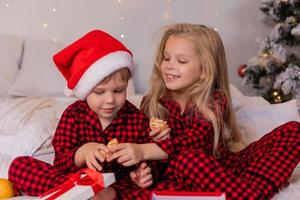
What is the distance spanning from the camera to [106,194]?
1224 mm

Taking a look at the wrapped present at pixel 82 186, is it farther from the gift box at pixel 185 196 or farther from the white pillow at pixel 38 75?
the white pillow at pixel 38 75

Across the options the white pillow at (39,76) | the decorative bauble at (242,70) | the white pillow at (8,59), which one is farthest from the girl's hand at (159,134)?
the decorative bauble at (242,70)

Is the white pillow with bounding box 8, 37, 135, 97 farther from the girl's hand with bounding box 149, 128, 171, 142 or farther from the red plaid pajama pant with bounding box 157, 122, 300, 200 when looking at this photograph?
the red plaid pajama pant with bounding box 157, 122, 300, 200

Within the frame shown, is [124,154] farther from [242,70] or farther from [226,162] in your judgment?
[242,70]

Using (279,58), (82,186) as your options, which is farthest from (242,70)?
(82,186)

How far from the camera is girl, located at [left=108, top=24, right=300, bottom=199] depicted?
1297 millimetres

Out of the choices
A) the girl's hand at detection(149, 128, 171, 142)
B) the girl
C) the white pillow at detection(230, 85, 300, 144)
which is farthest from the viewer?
the white pillow at detection(230, 85, 300, 144)

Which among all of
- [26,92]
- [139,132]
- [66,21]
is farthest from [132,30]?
[139,132]

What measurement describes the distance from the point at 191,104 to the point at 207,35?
9.6 inches

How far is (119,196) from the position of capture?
1.30 meters

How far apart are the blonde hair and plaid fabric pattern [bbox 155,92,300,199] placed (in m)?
0.04

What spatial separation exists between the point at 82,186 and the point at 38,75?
4.18ft

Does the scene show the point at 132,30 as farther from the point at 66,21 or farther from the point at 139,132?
the point at 139,132

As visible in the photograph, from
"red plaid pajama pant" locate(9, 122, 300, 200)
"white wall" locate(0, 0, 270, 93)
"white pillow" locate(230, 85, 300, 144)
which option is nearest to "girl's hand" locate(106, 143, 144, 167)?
"red plaid pajama pant" locate(9, 122, 300, 200)
